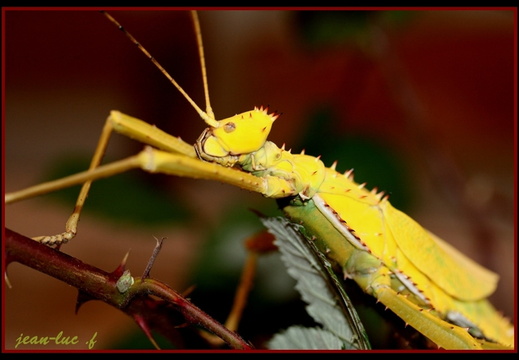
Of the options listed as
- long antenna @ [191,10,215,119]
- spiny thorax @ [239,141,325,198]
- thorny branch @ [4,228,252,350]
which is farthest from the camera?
spiny thorax @ [239,141,325,198]

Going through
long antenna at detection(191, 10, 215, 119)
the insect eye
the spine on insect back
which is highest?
long antenna at detection(191, 10, 215, 119)

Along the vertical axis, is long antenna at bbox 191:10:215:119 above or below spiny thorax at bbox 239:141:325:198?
above

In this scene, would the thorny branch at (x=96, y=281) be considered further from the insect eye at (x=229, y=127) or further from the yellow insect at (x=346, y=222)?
the insect eye at (x=229, y=127)

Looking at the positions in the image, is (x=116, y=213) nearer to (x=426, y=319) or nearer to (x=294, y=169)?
(x=294, y=169)

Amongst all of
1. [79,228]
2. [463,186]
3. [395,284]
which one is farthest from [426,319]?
[463,186]

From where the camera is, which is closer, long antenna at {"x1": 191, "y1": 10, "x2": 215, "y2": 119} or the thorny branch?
the thorny branch

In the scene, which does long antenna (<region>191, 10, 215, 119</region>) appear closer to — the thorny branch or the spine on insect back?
the spine on insect back

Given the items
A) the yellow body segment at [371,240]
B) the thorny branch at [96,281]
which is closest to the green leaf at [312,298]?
the yellow body segment at [371,240]

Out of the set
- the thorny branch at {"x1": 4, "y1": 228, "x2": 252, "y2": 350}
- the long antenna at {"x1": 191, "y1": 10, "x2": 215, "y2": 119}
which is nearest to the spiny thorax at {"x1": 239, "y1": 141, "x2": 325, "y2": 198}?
the long antenna at {"x1": 191, "y1": 10, "x2": 215, "y2": 119}
